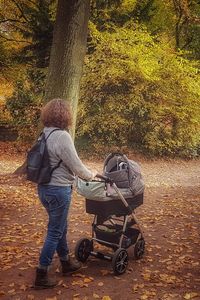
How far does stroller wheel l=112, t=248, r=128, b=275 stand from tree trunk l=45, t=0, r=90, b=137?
6.14 metres

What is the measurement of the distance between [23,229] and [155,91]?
34.8 feet

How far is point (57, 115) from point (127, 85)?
12.2 meters

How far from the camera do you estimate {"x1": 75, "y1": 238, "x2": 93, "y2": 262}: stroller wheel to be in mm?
5879

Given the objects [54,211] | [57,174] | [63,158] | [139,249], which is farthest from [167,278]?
[63,158]

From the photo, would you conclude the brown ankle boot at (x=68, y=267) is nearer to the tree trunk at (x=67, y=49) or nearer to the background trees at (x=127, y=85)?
the tree trunk at (x=67, y=49)

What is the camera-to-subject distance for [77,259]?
5930 mm

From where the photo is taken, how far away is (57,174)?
196 inches

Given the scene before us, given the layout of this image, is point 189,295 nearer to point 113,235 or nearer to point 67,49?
point 113,235

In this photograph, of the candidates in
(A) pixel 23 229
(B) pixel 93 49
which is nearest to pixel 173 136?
(B) pixel 93 49

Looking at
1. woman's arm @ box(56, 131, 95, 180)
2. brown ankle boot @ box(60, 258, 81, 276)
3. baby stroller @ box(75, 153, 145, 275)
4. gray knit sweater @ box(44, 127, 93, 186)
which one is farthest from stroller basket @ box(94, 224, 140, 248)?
woman's arm @ box(56, 131, 95, 180)

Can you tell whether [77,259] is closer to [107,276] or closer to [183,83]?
[107,276]

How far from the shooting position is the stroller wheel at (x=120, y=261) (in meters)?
5.45

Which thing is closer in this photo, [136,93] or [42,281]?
[42,281]

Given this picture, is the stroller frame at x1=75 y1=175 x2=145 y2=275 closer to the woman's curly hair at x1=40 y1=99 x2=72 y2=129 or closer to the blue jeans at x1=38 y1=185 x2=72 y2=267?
the blue jeans at x1=38 y1=185 x2=72 y2=267
